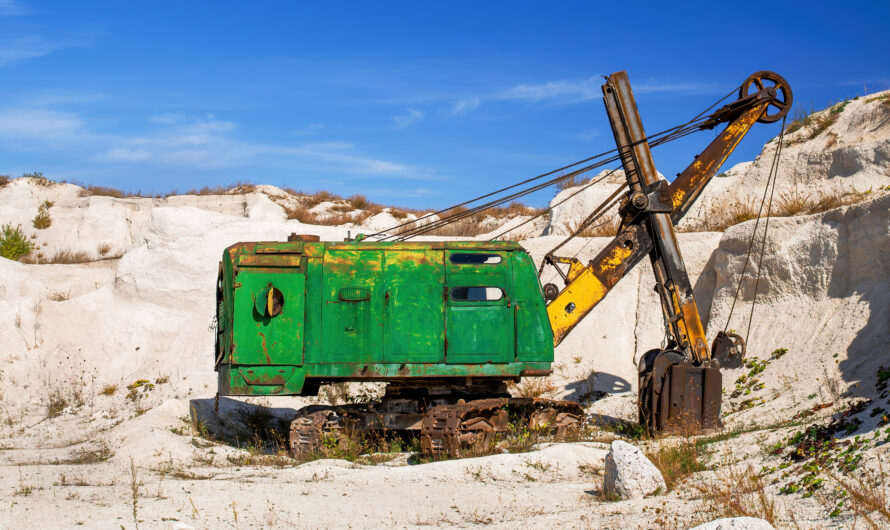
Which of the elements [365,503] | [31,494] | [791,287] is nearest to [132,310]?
[31,494]

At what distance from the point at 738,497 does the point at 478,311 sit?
16.4 feet

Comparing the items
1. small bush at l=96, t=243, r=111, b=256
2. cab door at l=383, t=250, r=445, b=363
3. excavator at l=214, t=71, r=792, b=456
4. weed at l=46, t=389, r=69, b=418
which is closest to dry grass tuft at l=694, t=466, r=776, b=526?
excavator at l=214, t=71, r=792, b=456

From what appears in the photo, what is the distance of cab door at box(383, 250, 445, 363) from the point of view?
1199 centimetres

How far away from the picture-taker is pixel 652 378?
12.9 m

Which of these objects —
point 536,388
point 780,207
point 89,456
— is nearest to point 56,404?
point 89,456

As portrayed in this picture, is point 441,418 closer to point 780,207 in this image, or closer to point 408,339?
point 408,339

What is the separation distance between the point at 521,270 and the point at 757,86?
5084 millimetres

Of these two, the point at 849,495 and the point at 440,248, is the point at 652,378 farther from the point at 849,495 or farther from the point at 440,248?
the point at 849,495

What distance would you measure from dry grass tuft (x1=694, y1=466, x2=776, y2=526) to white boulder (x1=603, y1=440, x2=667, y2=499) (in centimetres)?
44

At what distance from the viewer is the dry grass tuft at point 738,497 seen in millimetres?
7417

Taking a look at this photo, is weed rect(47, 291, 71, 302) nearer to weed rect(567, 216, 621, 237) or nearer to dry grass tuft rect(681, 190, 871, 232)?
weed rect(567, 216, 621, 237)

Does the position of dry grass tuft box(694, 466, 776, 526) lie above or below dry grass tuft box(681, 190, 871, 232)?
below

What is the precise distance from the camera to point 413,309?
1208 centimetres

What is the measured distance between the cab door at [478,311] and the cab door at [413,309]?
0.45ft
